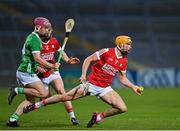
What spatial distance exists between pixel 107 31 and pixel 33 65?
2436cm

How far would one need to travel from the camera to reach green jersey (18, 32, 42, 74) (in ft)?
44.3

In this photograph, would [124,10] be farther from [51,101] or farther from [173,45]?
[51,101]

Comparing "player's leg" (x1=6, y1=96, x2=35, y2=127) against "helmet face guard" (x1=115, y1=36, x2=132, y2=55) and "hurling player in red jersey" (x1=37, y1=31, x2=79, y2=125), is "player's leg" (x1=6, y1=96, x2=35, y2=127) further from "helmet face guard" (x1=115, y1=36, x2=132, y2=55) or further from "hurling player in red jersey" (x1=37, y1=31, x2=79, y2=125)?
"helmet face guard" (x1=115, y1=36, x2=132, y2=55)

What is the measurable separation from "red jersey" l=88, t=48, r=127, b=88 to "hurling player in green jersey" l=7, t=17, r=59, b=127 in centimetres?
78

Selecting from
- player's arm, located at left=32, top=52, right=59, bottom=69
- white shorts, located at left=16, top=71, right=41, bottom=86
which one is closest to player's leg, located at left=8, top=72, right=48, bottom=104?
white shorts, located at left=16, top=71, right=41, bottom=86

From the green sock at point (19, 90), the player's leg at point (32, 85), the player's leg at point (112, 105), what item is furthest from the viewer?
the green sock at point (19, 90)

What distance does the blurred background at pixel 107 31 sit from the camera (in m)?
33.7

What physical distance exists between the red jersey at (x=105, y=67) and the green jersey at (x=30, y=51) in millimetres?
1147

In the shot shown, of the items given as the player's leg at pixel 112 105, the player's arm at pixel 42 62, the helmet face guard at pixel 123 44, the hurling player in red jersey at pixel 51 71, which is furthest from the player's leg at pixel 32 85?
the helmet face guard at pixel 123 44

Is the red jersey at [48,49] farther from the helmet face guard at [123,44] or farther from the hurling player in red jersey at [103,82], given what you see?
the helmet face guard at [123,44]

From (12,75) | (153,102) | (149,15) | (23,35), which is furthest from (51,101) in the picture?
(149,15)

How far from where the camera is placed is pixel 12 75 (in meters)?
33.2

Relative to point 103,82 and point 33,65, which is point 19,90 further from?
point 103,82

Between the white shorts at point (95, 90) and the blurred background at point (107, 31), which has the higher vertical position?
the white shorts at point (95, 90)
